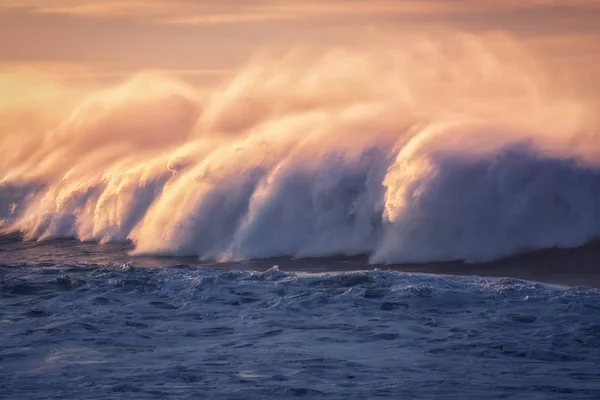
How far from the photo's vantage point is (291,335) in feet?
41.3

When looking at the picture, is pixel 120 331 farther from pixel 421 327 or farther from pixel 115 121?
pixel 115 121

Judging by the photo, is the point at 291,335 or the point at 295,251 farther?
the point at 295,251

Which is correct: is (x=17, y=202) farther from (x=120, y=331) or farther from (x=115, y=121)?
(x=120, y=331)

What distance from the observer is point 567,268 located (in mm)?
17453

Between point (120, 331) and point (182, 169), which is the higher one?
point (182, 169)

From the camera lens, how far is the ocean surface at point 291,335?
404 inches

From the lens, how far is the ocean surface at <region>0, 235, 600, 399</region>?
33.7 feet

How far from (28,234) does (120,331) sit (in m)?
14.1

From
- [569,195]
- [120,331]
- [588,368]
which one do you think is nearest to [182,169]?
[569,195]

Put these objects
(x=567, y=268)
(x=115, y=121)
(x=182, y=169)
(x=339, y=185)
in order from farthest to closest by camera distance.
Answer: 1. (x=115, y=121)
2. (x=182, y=169)
3. (x=339, y=185)
4. (x=567, y=268)

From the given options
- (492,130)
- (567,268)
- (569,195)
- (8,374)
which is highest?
(492,130)

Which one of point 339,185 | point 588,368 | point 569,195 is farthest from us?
point 339,185

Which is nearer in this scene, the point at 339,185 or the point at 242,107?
the point at 339,185

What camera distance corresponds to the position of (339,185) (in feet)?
71.9
